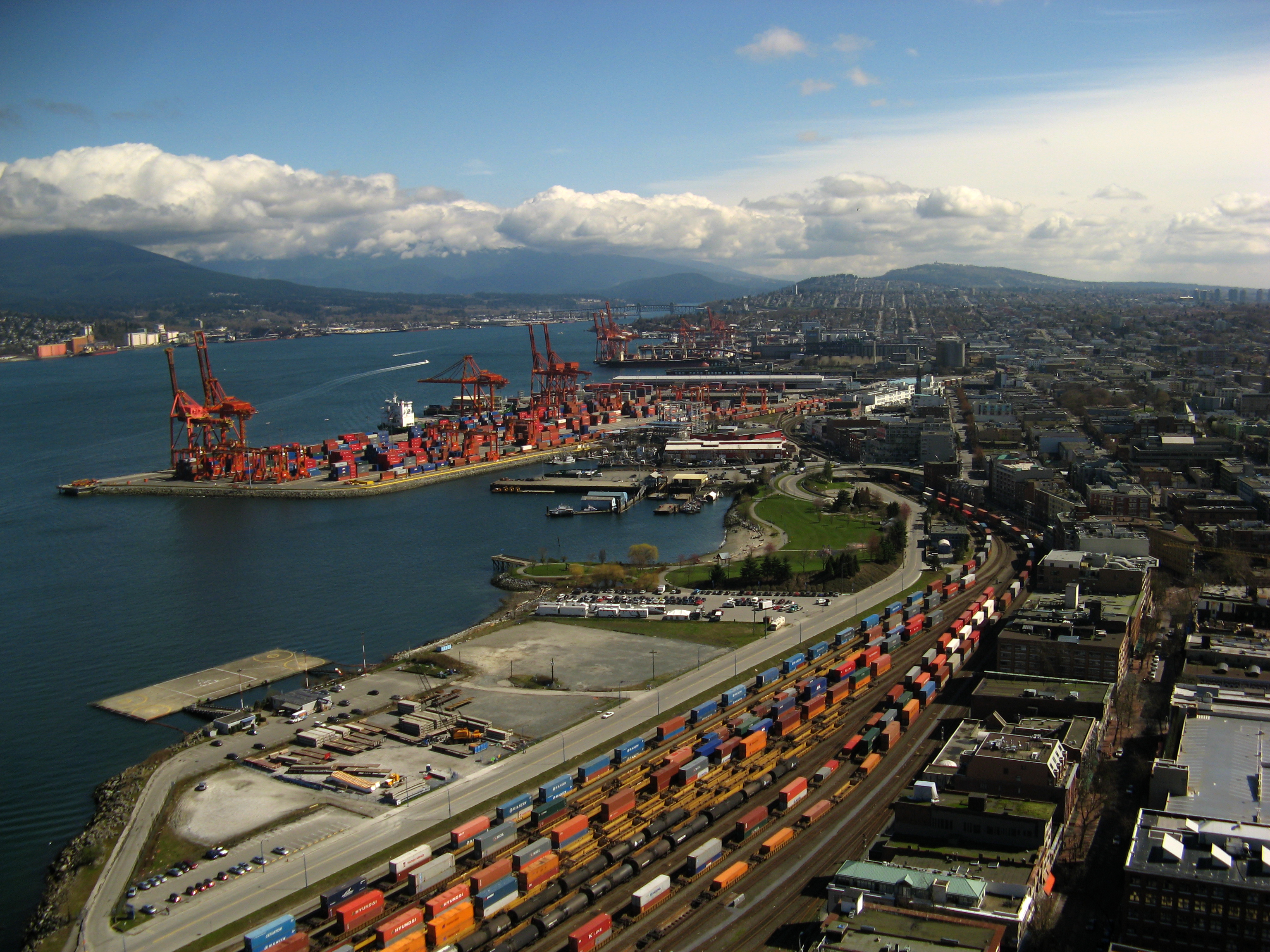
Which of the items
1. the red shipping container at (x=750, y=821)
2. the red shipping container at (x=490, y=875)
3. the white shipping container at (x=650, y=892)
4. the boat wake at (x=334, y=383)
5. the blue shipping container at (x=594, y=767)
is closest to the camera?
the white shipping container at (x=650, y=892)

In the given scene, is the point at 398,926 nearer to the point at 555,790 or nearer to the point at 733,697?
the point at 555,790

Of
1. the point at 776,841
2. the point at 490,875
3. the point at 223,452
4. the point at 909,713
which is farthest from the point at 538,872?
the point at 223,452

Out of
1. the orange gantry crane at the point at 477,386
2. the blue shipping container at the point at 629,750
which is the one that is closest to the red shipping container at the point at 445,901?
the blue shipping container at the point at 629,750

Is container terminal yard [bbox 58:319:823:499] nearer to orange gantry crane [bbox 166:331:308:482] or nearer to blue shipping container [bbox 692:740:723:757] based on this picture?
orange gantry crane [bbox 166:331:308:482]

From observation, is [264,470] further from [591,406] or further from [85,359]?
[85,359]

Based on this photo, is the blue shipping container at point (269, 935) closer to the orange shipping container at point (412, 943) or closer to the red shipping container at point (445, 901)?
the orange shipping container at point (412, 943)

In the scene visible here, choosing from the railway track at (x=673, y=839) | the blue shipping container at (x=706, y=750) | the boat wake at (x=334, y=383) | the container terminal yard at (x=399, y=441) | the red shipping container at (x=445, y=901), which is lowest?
the railway track at (x=673, y=839)

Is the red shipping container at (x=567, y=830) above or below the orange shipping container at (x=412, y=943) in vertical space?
above

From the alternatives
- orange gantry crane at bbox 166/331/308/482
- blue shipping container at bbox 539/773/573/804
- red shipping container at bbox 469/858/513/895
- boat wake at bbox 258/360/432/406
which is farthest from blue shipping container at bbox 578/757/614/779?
boat wake at bbox 258/360/432/406

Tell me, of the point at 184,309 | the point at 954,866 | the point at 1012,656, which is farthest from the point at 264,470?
the point at 184,309
